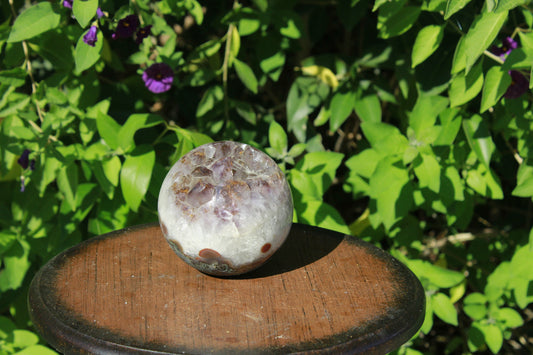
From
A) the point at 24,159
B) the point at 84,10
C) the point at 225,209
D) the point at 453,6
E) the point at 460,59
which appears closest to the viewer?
the point at 225,209

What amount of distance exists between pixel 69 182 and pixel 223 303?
0.79 metres

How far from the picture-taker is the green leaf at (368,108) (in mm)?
2150

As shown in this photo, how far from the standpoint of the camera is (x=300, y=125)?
2.26 meters

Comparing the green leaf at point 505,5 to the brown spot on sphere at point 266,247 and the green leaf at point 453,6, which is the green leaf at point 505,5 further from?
the brown spot on sphere at point 266,247

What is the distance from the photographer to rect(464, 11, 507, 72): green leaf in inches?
55.0

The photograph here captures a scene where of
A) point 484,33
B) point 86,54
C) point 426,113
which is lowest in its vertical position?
point 426,113

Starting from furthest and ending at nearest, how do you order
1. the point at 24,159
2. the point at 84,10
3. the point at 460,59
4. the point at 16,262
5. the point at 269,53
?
the point at 269,53, the point at 16,262, the point at 24,159, the point at 460,59, the point at 84,10

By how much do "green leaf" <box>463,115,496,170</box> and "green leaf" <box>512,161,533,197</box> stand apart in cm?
9

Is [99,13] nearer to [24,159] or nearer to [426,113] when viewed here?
[24,159]

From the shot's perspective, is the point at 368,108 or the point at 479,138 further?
the point at 368,108

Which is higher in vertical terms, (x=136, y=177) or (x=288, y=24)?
(x=288, y=24)

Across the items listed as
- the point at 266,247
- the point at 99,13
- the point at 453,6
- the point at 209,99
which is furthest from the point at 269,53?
the point at 266,247

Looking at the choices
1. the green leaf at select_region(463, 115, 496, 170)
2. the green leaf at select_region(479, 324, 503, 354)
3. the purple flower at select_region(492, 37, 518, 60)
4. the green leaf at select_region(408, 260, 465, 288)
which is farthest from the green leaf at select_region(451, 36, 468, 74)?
the green leaf at select_region(479, 324, 503, 354)

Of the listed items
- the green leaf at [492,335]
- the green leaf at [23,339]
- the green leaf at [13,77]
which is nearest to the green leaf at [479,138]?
the green leaf at [492,335]
